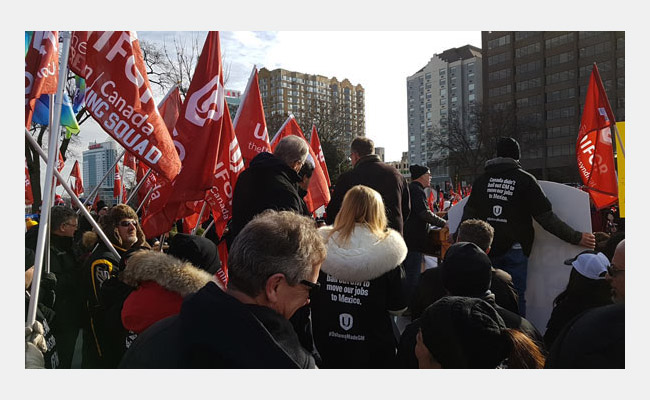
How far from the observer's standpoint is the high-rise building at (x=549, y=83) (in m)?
64.9

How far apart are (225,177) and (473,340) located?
3915 millimetres

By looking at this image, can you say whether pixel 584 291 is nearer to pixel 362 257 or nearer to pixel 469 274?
pixel 469 274

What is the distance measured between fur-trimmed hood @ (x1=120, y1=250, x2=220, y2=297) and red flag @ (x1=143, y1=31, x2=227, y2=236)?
2.27 meters

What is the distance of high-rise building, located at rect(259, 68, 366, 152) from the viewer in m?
38.2

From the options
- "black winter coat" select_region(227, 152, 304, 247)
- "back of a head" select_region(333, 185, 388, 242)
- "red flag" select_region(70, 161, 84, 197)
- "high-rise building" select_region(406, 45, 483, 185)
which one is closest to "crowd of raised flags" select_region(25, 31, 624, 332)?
"black winter coat" select_region(227, 152, 304, 247)

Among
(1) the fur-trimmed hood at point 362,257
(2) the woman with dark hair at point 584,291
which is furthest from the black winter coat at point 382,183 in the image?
(2) the woman with dark hair at point 584,291

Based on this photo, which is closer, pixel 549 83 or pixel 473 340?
pixel 473 340

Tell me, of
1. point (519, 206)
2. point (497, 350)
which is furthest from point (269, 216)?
point (519, 206)

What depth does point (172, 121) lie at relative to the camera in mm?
7684

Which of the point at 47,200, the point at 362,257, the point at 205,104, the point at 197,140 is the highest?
the point at 205,104

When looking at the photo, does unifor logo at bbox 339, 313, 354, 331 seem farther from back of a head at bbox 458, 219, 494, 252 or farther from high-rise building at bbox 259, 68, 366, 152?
high-rise building at bbox 259, 68, 366, 152

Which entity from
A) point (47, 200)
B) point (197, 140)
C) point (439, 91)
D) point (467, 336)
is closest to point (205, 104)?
point (197, 140)

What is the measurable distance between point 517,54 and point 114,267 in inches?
3429

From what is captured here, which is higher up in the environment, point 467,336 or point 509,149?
point 509,149
